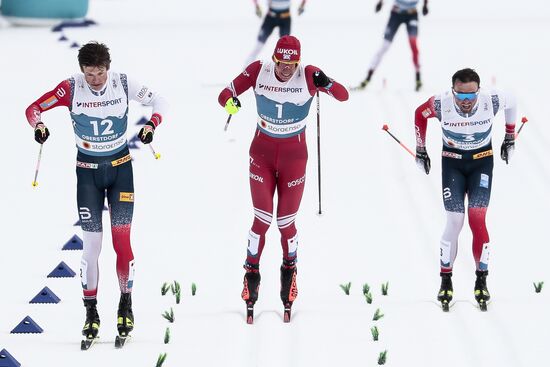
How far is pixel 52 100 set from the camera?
836cm

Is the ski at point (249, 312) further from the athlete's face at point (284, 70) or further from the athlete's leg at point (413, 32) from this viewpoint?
the athlete's leg at point (413, 32)

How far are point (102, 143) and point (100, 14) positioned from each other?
12962mm

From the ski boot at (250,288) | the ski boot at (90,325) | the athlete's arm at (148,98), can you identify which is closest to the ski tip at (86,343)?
the ski boot at (90,325)

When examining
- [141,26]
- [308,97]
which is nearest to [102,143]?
[308,97]

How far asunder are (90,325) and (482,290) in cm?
298

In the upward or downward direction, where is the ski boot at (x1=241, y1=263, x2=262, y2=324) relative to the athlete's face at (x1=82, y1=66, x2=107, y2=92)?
downward

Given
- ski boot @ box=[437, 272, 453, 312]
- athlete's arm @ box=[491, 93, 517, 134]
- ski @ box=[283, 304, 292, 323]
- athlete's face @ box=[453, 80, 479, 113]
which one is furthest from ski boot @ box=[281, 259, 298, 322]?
athlete's arm @ box=[491, 93, 517, 134]

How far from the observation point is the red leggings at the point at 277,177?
888 centimetres

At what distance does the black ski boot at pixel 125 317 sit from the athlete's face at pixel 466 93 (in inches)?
110

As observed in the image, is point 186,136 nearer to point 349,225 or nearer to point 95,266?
point 349,225

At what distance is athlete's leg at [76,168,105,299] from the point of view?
27.7ft

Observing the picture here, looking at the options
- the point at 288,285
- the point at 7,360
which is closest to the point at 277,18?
the point at 288,285

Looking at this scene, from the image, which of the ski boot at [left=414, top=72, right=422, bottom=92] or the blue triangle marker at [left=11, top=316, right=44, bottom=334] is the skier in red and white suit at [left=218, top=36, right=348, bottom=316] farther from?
the ski boot at [left=414, top=72, right=422, bottom=92]

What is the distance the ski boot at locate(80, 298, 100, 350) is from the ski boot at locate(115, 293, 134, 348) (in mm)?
174
